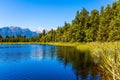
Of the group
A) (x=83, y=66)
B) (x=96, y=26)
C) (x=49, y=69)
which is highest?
(x=96, y=26)

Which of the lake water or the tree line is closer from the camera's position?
the lake water

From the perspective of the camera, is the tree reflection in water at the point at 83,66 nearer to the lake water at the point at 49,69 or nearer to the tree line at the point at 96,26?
the lake water at the point at 49,69

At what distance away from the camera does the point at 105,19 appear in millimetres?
63344

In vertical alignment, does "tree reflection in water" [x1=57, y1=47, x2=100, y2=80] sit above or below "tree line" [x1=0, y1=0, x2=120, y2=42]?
below

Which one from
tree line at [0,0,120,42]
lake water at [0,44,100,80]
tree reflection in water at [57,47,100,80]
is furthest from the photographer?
tree line at [0,0,120,42]

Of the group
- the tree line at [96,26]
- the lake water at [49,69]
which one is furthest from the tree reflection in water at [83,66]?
the tree line at [96,26]

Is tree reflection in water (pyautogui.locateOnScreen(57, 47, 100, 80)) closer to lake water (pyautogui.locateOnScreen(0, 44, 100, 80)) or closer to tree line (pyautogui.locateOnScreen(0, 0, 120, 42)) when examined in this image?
lake water (pyautogui.locateOnScreen(0, 44, 100, 80))

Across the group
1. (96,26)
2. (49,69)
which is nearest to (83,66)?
(49,69)

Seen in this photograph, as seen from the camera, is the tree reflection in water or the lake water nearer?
the tree reflection in water

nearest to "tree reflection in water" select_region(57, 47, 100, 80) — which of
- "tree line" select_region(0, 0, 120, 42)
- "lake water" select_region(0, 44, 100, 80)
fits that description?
"lake water" select_region(0, 44, 100, 80)

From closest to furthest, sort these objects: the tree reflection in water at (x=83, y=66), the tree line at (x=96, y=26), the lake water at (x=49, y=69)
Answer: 1. the tree reflection in water at (x=83, y=66)
2. the lake water at (x=49, y=69)
3. the tree line at (x=96, y=26)

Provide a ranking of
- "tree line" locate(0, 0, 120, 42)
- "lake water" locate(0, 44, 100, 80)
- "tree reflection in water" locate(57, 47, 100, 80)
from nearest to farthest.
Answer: "tree reflection in water" locate(57, 47, 100, 80) < "lake water" locate(0, 44, 100, 80) < "tree line" locate(0, 0, 120, 42)

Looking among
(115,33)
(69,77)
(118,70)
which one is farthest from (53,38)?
(118,70)

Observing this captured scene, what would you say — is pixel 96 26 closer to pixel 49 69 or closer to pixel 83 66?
pixel 83 66
